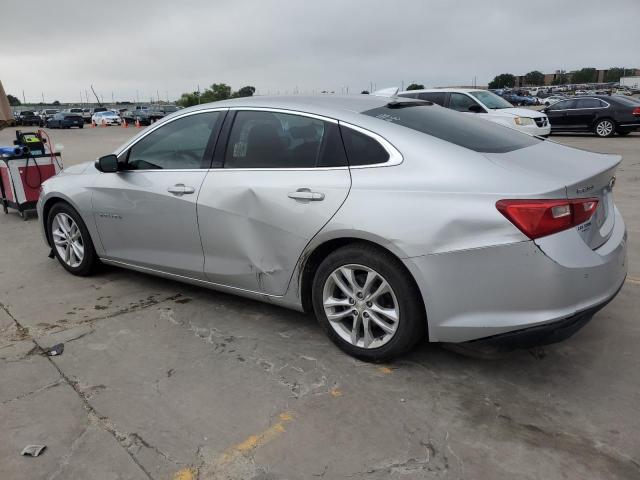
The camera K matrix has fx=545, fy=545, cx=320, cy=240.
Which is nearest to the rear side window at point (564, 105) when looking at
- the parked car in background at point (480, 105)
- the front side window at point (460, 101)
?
the parked car in background at point (480, 105)

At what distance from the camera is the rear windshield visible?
3.21 metres

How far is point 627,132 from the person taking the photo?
17891mm

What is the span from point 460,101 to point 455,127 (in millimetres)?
10750

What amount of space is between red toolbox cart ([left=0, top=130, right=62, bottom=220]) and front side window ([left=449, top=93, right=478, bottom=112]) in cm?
919

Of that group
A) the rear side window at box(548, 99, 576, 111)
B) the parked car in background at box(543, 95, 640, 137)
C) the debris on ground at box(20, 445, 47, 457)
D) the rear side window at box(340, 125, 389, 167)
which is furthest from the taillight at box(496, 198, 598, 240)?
the rear side window at box(548, 99, 576, 111)

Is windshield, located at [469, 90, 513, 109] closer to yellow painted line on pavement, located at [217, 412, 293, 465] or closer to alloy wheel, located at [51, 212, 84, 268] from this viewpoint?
alloy wheel, located at [51, 212, 84, 268]

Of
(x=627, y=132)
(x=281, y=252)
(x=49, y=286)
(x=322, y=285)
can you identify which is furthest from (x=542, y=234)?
(x=627, y=132)

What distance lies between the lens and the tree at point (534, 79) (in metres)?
138

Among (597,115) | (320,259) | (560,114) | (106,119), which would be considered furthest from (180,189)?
(106,119)

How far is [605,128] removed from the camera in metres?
18.2

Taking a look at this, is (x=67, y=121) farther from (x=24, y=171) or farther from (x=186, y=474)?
(x=186, y=474)

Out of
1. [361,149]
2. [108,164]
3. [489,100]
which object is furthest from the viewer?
[489,100]

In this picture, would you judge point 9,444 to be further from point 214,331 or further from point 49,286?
point 49,286

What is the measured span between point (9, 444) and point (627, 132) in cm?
1969
